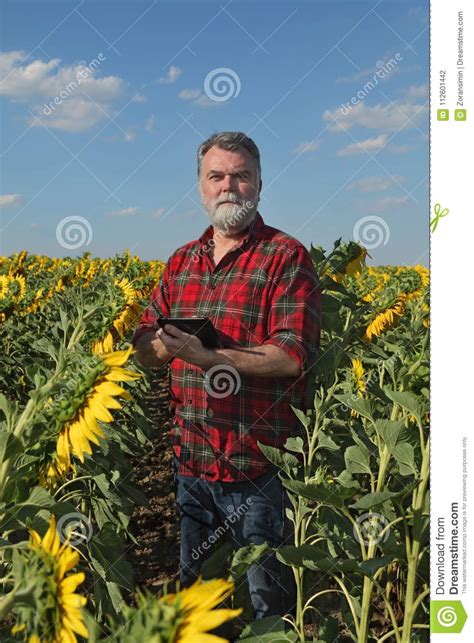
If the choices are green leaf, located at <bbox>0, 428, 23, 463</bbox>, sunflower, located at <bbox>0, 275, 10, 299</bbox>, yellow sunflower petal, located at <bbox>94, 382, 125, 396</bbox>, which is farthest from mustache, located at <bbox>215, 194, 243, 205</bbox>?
sunflower, located at <bbox>0, 275, 10, 299</bbox>

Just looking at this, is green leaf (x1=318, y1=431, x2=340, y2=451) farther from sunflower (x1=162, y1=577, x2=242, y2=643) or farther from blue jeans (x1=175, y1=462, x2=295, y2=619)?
sunflower (x1=162, y1=577, x2=242, y2=643)

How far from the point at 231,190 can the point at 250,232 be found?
0.17m

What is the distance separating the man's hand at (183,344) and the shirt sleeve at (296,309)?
11.7 inches

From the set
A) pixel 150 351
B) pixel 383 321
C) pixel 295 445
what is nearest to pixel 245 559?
→ pixel 295 445

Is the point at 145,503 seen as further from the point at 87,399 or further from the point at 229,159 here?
the point at 87,399

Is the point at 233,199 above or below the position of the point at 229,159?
below

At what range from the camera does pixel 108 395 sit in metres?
1.26

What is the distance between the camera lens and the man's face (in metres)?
2.55

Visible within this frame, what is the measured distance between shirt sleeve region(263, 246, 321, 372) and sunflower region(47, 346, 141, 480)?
1.10 metres

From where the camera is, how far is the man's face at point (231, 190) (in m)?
2.55
